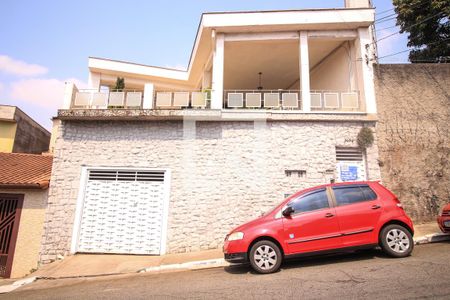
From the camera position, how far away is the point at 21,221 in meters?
9.52

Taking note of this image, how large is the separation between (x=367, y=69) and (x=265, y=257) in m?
8.07

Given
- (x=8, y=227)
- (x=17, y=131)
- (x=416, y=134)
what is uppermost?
(x=17, y=131)

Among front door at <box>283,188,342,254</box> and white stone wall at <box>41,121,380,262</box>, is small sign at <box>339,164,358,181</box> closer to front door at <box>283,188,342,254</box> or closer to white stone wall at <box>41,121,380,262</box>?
white stone wall at <box>41,121,380,262</box>

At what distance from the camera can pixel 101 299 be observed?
17.2 feet

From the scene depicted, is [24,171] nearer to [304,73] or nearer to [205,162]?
[205,162]

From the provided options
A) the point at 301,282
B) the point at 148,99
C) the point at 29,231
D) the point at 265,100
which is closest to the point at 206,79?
the point at 148,99

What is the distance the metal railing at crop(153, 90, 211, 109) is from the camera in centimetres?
1032

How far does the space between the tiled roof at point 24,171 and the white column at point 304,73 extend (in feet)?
30.2

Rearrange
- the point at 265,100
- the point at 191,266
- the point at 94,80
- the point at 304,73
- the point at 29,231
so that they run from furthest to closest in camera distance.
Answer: the point at 94,80 → the point at 304,73 → the point at 265,100 → the point at 29,231 → the point at 191,266

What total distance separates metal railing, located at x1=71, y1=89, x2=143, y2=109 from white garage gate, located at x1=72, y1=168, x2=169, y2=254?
2.37 metres

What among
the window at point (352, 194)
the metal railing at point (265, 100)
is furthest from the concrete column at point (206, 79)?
the window at point (352, 194)

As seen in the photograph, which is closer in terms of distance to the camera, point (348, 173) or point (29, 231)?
point (29, 231)

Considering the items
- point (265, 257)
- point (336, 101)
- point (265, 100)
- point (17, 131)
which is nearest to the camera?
point (265, 257)

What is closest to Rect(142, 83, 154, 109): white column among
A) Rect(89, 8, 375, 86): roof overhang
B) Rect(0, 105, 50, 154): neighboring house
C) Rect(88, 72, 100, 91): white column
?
Rect(89, 8, 375, 86): roof overhang
